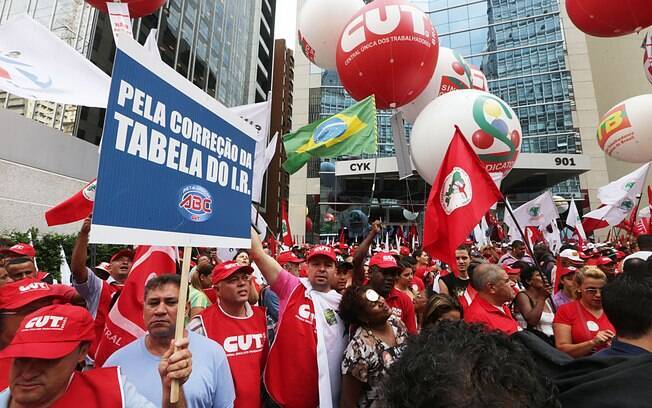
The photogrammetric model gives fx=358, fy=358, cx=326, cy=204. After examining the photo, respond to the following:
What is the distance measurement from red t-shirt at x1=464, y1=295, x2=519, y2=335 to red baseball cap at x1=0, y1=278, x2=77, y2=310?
9.40 feet

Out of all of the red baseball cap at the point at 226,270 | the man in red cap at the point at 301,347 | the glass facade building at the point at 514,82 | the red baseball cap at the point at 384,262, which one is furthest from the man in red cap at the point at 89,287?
the glass facade building at the point at 514,82

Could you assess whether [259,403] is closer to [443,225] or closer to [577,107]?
[443,225]

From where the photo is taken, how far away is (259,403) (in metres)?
2.26

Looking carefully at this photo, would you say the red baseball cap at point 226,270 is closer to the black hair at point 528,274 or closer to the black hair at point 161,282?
the black hair at point 161,282

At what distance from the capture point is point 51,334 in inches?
56.3

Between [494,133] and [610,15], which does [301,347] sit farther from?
[610,15]

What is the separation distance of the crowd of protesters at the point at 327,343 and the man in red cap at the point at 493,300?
1 cm

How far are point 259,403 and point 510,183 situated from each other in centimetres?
3466

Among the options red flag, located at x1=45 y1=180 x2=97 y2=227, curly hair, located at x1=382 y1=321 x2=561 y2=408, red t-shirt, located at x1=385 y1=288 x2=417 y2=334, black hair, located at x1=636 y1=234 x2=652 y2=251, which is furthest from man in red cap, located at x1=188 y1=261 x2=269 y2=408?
black hair, located at x1=636 y1=234 x2=652 y2=251

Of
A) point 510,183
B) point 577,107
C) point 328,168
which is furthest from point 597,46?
point 328,168

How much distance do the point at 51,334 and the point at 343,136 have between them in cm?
388

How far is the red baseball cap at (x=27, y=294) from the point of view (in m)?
2.14

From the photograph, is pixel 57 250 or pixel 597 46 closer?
pixel 57 250

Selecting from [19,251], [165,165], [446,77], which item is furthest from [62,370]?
[446,77]
